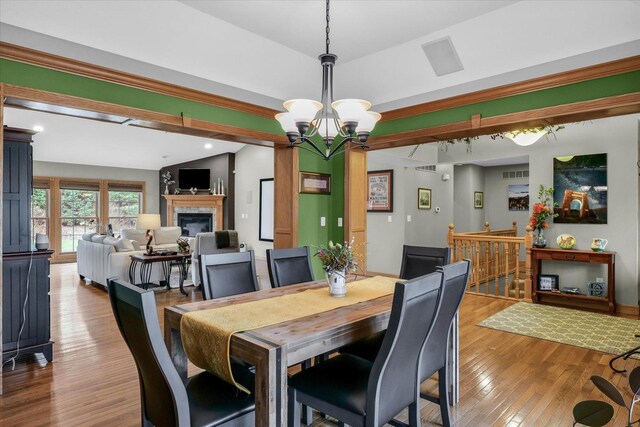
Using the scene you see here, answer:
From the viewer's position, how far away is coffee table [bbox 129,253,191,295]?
228 inches

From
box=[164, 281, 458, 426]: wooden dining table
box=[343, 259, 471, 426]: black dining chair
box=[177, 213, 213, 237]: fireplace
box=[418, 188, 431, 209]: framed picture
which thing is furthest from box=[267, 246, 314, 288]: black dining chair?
box=[177, 213, 213, 237]: fireplace

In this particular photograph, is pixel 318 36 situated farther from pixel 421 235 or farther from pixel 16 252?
pixel 421 235

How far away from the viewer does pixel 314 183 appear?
484cm

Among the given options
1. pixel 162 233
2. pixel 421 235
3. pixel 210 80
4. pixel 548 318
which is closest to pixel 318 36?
pixel 210 80

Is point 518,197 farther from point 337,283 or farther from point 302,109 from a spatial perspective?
point 302,109

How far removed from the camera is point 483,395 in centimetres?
276

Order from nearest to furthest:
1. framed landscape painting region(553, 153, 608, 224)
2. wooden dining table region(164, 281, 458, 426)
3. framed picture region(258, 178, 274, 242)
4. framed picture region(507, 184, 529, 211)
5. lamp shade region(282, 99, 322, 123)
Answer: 1. wooden dining table region(164, 281, 458, 426)
2. lamp shade region(282, 99, 322, 123)
3. framed landscape painting region(553, 153, 608, 224)
4. framed picture region(507, 184, 529, 211)
5. framed picture region(258, 178, 274, 242)

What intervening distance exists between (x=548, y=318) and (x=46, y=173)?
11.1m

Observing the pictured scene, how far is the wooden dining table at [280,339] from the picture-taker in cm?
153

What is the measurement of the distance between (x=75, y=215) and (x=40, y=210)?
2.53 feet

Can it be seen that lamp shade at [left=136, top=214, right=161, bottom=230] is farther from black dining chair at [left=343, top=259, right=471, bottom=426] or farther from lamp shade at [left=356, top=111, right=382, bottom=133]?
black dining chair at [left=343, top=259, right=471, bottom=426]

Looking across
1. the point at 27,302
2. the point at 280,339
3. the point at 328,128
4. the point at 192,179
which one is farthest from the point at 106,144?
the point at 280,339

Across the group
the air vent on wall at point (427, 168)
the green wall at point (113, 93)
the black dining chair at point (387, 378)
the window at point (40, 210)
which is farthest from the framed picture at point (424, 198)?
the window at point (40, 210)

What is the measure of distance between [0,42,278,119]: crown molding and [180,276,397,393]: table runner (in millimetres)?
2197
